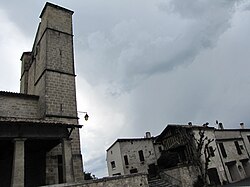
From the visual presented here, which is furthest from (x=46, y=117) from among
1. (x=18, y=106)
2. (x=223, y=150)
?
(x=223, y=150)

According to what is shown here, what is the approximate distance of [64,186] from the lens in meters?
8.84

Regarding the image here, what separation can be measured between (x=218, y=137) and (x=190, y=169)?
982 centimetres

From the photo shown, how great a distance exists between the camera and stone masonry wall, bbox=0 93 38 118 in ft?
47.0

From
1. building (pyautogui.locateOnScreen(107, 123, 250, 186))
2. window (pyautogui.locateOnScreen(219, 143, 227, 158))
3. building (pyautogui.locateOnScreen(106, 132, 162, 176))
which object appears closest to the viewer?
building (pyautogui.locateOnScreen(107, 123, 250, 186))

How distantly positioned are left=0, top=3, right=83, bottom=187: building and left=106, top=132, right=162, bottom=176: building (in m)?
15.0

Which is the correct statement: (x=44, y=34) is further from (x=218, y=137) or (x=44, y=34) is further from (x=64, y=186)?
(x=218, y=137)

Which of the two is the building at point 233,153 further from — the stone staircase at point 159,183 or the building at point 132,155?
the building at point 132,155

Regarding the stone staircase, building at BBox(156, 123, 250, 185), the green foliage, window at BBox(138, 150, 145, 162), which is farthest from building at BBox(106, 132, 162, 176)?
the stone staircase

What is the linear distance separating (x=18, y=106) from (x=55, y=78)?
3.16m

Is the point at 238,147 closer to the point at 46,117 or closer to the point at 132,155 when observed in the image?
the point at 132,155

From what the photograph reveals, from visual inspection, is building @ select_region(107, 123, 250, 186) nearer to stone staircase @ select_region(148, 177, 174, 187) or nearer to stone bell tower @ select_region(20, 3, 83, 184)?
stone staircase @ select_region(148, 177, 174, 187)

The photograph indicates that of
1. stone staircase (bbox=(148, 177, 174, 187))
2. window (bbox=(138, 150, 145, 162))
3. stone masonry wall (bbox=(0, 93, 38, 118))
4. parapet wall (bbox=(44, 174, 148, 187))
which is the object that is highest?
stone masonry wall (bbox=(0, 93, 38, 118))

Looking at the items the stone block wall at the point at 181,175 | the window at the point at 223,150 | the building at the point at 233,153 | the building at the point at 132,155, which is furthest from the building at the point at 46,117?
the window at the point at 223,150

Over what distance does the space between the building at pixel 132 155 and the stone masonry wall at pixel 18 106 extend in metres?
16.0
